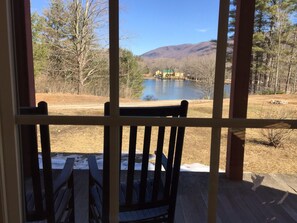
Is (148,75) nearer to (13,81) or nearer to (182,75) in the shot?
(182,75)

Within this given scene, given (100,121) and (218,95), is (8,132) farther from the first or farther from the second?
(218,95)

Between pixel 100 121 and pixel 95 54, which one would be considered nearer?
pixel 100 121

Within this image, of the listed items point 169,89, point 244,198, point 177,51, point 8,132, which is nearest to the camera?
point 8,132

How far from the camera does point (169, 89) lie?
111 centimetres

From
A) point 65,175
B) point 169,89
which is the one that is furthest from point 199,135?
point 65,175

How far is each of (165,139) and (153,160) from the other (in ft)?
0.77

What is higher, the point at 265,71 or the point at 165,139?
the point at 265,71

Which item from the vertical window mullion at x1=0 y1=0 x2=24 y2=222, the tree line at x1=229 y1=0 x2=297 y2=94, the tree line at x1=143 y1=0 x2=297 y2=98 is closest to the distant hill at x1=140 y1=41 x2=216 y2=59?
the tree line at x1=143 y1=0 x2=297 y2=98

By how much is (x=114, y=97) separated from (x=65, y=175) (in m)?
0.88

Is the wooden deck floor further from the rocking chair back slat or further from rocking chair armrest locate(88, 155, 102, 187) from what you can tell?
rocking chair armrest locate(88, 155, 102, 187)

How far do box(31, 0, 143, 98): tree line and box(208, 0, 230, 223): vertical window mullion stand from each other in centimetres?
35

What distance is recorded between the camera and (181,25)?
1.33m

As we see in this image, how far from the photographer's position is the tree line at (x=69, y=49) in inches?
37.7

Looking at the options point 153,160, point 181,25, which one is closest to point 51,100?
point 153,160
